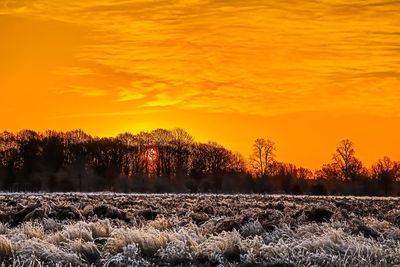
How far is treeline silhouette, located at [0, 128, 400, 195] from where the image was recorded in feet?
249

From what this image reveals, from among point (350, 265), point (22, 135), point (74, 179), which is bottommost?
point (350, 265)

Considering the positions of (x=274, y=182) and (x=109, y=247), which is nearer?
(x=109, y=247)

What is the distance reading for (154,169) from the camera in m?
101

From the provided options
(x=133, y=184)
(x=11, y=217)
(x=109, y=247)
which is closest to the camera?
(x=109, y=247)

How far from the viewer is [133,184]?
250 feet

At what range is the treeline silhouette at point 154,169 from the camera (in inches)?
2990

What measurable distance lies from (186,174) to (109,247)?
283 feet

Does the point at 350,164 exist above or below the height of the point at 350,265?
above

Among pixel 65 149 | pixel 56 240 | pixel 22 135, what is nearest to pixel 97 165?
pixel 65 149

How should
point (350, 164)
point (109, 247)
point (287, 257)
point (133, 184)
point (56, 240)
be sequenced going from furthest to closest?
point (350, 164) → point (133, 184) → point (56, 240) → point (109, 247) → point (287, 257)

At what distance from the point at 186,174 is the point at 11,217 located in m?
79.8

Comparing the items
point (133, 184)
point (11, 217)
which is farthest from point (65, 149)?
Answer: point (11, 217)

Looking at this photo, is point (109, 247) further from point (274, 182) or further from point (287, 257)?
point (274, 182)

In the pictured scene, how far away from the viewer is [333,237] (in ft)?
36.4
